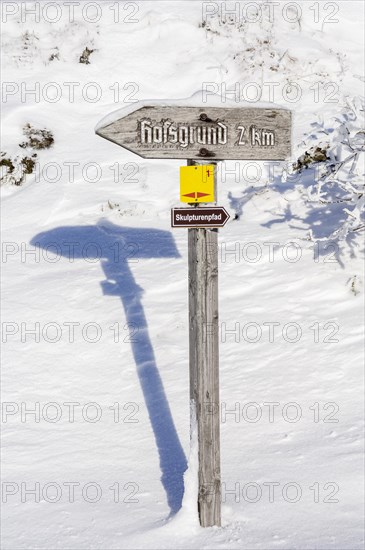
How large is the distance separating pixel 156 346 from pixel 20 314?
1.97 metres

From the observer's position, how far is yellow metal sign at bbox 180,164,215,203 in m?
5.77

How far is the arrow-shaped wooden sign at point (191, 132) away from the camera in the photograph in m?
5.67

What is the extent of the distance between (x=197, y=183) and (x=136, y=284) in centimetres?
459

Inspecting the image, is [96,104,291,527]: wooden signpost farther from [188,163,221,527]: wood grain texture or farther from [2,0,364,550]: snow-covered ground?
[2,0,364,550]: snow-covered ground

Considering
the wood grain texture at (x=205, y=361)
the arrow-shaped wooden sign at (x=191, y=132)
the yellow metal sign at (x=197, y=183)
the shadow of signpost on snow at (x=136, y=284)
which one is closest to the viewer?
the arrow-shaped wooden sign at (x=191, y=132)

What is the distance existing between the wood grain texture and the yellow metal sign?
0.83ft

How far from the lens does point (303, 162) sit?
41.2 ft

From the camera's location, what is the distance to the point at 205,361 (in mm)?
5883

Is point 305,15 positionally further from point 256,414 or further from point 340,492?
point 340,492

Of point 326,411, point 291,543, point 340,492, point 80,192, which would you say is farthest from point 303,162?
point 291,543

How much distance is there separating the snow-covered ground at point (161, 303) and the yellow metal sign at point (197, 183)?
0.54 m

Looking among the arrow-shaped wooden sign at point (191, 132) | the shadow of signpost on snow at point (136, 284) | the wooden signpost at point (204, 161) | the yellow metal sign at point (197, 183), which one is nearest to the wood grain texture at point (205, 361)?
the wooden signpost at point (204, 161)

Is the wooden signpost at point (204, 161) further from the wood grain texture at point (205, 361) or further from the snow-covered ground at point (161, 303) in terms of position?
the snow-covered ground at point (161, 303)

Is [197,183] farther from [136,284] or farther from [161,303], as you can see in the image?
[136,284]
